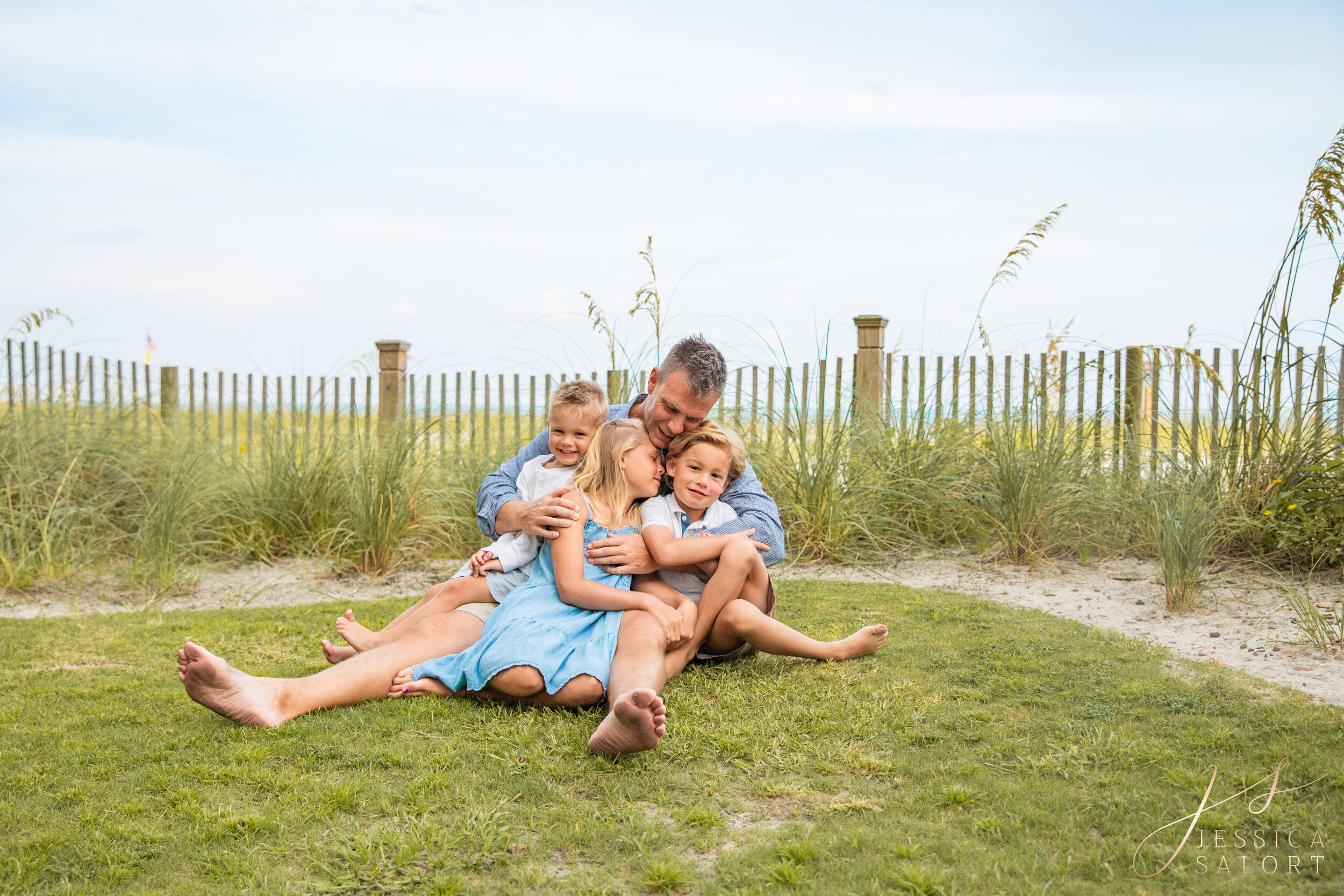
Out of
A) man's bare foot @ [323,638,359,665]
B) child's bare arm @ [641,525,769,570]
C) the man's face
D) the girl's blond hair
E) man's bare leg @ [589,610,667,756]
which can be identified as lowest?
man's bare foot @ [323,638,359,665]

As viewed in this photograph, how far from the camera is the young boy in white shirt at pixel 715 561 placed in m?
3.34

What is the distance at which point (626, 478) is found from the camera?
343cm

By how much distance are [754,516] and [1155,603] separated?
2.69m

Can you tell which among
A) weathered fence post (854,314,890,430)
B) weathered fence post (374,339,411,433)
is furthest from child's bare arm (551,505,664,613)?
weathered fence post (374,339,411,433)

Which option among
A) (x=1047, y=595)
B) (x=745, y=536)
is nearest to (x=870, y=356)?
(x=1047, y=595)

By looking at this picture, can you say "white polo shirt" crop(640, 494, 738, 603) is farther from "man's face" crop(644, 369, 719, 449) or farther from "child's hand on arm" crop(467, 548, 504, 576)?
"child's hand on arm" crop(467, 548, 504, 576)

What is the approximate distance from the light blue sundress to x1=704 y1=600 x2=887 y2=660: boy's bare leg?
399 millimetres

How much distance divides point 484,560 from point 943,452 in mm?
3932

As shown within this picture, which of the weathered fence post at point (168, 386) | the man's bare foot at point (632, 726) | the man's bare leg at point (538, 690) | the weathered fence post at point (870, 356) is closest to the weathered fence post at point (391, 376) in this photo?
the weathered fence post at point (168, 386)

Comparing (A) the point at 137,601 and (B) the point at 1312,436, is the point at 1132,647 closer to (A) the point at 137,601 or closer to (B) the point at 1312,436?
(B) the point at 1312,436

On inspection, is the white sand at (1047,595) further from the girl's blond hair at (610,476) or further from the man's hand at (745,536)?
the man's hand at (745,536)

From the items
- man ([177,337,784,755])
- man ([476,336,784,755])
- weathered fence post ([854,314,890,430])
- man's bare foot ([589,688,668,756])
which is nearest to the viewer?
man's bare foot ([589,688,668,756])

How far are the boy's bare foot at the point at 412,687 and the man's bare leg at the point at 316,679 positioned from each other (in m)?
0.03

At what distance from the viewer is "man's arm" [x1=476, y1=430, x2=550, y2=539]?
12.4 feet
